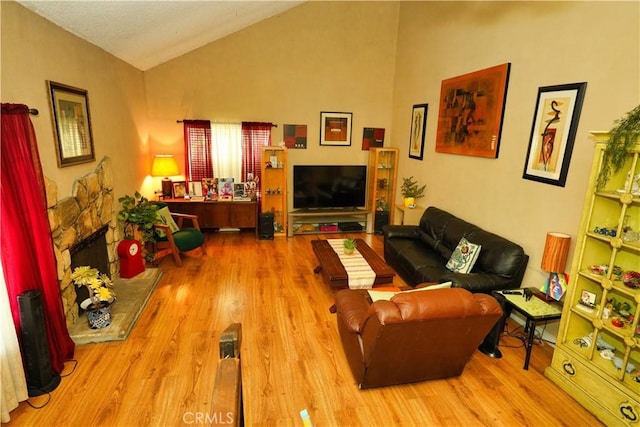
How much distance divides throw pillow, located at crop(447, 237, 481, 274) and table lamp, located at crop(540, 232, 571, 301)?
75cm

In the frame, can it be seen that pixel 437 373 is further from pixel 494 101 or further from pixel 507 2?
pixel 507 2

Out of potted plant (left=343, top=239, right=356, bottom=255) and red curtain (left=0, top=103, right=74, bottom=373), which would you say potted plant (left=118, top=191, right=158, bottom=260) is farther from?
potted plant (left=343, top=239, right=356, bottom=255)

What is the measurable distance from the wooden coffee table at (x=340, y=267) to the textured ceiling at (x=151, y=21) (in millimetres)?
2959

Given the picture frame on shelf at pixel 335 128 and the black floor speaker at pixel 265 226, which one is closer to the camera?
the black floor speaker at pixel 265 226

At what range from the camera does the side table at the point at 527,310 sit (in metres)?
2.68

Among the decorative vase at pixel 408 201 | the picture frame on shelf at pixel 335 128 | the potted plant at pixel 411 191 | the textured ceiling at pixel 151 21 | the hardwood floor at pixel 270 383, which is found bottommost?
the hardwood floor at pixel 270 383

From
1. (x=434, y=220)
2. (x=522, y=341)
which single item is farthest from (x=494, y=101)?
(x=522, y=341)

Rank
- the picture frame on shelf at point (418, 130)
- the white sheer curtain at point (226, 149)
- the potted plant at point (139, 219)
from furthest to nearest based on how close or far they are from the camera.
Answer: the white sheer curtain at point (226, 149) → the picture frame on shelf at point (418, 130) → the potted plant at point (139, 219)

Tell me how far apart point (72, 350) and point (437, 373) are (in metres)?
2.87

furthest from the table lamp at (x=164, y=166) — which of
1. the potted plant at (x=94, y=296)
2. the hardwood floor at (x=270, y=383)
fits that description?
the potted plant at (x=94, y=296)

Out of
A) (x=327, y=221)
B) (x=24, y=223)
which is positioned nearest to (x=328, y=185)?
(x=327, y=221)

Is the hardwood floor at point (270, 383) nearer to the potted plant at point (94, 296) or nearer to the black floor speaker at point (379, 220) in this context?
the potted plant at point (94, 296)

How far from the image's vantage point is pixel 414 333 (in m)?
2.13

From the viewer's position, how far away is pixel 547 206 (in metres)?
3.13
